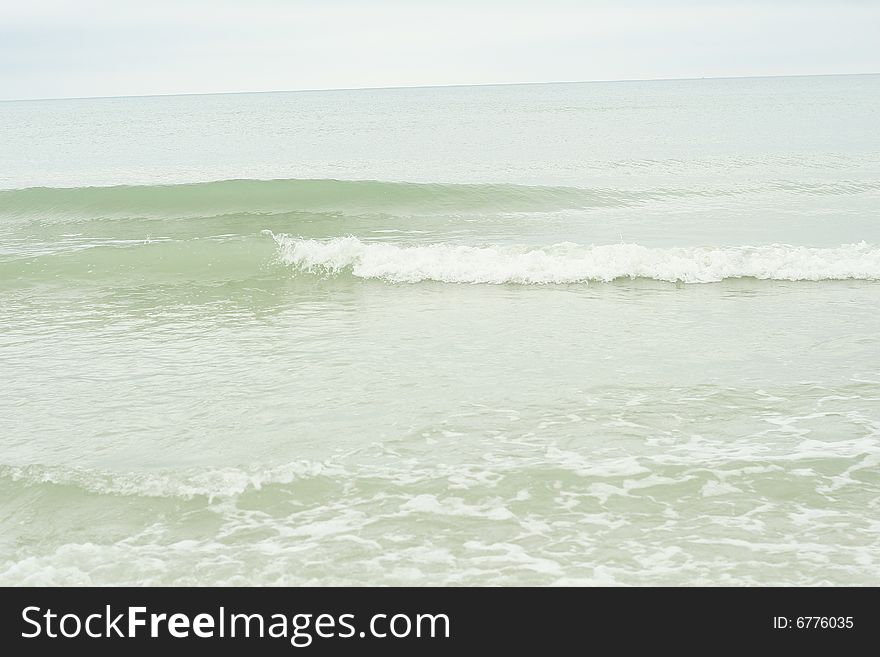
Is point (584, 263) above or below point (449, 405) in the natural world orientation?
above

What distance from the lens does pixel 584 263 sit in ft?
44.4

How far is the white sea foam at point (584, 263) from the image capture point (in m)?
13.0

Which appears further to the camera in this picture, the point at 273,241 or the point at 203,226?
the point at 203,226

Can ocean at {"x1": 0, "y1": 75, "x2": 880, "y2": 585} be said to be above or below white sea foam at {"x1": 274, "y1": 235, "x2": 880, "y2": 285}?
below

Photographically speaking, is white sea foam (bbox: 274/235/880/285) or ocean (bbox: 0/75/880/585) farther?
white sea foam (bbox: 274/235/880/285)

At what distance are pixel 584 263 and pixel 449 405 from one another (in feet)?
22.5

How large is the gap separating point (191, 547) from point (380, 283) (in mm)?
8683

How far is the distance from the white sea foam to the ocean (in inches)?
2.0

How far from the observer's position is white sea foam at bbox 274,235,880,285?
42.8 feet

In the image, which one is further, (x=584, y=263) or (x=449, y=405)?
(x=584, y=263)

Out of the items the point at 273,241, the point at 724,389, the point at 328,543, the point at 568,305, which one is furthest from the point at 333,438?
the point at 273,241

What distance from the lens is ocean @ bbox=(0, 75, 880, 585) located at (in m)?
4.91
